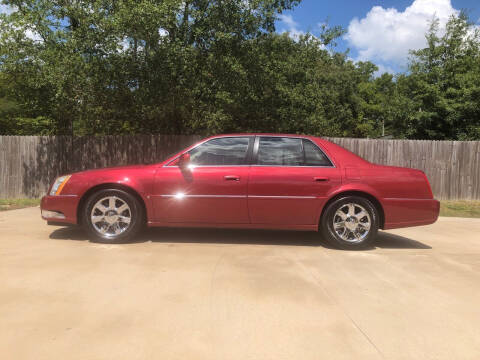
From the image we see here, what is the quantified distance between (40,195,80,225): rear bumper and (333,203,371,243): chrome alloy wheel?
3602mm

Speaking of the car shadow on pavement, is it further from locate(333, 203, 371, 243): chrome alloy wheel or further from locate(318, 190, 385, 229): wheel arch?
locate(318, 190, 385, 229): wheel arch

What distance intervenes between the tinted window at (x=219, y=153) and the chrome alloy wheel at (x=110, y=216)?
1178 mm

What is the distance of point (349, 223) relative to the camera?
5.19 m

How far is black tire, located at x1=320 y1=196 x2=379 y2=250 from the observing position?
16.9 feet

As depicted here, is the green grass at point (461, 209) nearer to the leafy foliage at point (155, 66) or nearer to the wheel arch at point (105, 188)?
the leafy foliage at point (155, 66)

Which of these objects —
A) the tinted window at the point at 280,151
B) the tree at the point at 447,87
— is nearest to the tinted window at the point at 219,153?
the tinted window at the point at 280,151

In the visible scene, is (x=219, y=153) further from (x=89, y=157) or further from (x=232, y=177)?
(x=89, y=157)

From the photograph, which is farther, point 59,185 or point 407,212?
point 59,185

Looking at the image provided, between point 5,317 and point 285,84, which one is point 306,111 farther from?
point 5,317

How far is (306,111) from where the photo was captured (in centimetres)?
1486

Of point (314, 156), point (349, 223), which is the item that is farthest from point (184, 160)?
point (349, 223)

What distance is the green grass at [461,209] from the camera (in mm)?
9755

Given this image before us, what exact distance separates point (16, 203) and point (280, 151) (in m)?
8.45

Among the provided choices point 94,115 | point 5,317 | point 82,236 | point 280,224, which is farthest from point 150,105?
point 5,317
